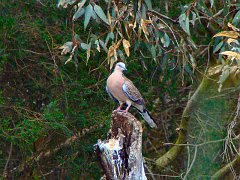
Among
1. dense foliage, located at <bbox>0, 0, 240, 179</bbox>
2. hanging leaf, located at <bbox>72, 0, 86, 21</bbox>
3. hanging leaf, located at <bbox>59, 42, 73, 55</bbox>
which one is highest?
hanging leaf, located at <bbox>72, 0, 86, 21</bbox>

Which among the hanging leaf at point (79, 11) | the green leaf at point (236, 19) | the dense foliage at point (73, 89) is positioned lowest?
the dense foliage at point (73, 89)

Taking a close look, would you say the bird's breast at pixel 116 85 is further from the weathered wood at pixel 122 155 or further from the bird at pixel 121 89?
the weathered wood at pixel 122 155

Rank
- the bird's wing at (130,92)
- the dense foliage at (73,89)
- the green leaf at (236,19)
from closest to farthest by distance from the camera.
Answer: the green leaf at (236,19) → the bird's wing at (130,92) → the dense foliage at (73,89)

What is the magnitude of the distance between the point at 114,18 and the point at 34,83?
2346 mm

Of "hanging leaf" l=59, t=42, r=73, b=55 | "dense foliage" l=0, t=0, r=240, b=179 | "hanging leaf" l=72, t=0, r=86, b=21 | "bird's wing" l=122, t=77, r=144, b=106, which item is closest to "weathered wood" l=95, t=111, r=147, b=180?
"hanging leaf" l=72, t=0, r=86, b=21

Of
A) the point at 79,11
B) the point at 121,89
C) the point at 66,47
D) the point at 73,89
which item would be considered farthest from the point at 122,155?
the point at 73,89

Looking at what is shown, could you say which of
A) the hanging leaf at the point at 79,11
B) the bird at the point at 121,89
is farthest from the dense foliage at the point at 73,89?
the hanging leaf at the point at 79,11

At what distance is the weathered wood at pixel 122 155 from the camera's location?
15.7ft

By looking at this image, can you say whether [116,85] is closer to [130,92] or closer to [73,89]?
[130,92]

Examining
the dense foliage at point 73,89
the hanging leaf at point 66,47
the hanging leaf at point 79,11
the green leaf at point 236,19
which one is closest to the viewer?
the hanging leaf at point 79,11

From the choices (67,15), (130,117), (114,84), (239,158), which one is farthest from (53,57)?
(130,117)

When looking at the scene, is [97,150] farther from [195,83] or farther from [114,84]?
[195,83]

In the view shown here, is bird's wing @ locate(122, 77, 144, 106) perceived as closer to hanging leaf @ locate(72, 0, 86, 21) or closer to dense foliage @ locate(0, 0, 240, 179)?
dense foliage @ locate(0, 0, 240, 179)

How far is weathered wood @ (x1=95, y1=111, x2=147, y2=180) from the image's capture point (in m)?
4.78
